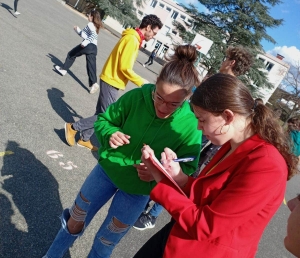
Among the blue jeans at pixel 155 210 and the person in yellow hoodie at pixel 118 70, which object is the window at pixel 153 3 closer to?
A: the person in yellow hoodie at pixel 118 70

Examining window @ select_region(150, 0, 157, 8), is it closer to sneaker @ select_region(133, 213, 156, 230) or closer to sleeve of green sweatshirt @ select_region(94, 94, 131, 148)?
sneaker @ select_region(133, 213, 156, 230)

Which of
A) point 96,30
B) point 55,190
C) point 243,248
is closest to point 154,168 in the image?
point 243,248

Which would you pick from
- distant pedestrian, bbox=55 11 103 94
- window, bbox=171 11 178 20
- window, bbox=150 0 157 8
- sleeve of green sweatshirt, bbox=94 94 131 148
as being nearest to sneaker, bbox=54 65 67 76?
distant pedestrian, bbox=55 11 103 94

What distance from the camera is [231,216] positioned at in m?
1.22

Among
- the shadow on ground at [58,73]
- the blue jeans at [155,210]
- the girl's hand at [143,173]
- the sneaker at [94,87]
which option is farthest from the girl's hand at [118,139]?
the shadow on ground at [58,73]

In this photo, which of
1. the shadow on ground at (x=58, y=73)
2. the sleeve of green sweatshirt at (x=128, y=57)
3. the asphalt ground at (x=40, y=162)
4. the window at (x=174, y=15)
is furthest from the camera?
the window at (x=174, y=15)

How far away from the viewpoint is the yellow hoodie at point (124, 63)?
398 centimetres

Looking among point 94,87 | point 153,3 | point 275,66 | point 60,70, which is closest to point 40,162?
point 94,87

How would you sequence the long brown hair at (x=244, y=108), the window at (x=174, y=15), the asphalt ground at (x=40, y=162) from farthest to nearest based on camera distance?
the window at (x=174, y=15) < the asphalt ground at (x=40, y=162) < the long brown hair at (x=244, y=108)

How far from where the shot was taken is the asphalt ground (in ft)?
8.34

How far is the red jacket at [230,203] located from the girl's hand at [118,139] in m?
0.49

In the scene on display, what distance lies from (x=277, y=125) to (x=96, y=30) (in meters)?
6.69

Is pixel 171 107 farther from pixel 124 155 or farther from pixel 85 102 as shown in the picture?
pixel 85 102

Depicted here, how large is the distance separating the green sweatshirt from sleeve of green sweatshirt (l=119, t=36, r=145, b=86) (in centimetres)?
199
